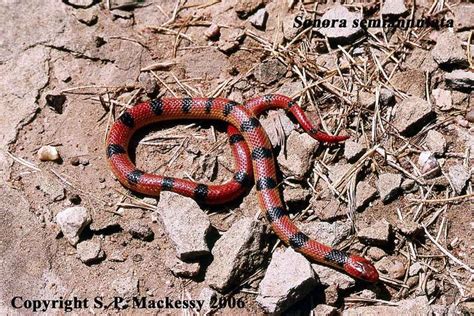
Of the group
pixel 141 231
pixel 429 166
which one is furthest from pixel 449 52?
pixel 141 231

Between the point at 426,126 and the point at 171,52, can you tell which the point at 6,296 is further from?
the point at 426,126

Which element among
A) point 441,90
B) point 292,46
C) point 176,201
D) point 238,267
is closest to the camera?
point 238,267

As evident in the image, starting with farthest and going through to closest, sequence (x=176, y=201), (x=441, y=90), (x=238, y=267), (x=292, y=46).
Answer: (x=292, y=46), (x=441, y=90), (x=176, y=201), (x=238, y=267)

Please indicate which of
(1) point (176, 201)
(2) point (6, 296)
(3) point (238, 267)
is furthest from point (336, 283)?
(2) point (6, 296)

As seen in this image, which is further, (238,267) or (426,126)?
(426,126)

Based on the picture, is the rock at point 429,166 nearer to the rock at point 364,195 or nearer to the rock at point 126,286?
the rock at point 364,195

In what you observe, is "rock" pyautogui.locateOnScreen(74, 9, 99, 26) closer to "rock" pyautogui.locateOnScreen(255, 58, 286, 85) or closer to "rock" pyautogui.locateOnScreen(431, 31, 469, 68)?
"rock" pyautogui.locateOnScreen(255, 58, 286, 85)

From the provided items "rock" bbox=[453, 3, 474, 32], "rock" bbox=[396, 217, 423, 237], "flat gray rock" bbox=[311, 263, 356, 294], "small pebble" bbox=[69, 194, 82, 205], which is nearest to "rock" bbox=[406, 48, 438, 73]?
"rock" bbox=[453, 3, 474, 32]

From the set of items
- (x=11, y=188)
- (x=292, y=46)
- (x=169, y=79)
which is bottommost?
(x=11, y=188)
